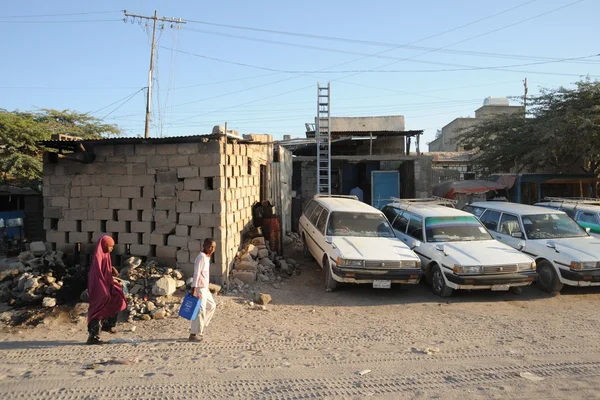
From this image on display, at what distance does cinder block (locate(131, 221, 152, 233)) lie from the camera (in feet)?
26.7

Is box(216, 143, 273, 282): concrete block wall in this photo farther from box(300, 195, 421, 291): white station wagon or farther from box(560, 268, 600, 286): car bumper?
box(560, 268, 600, 286): car bumper

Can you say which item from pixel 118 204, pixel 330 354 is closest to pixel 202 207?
pixel 118 204

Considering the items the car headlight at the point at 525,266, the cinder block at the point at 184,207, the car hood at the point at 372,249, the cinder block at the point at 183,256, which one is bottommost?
the car headlight at the point at 525,266

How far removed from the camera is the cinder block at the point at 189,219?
25.5 ft

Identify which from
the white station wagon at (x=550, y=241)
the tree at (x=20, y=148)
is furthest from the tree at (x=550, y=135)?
the tree at (x=20, y=148)

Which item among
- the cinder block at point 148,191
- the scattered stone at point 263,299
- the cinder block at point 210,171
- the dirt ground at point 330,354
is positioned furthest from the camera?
the cinder block at point 148,191

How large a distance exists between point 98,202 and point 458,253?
23.7 feet

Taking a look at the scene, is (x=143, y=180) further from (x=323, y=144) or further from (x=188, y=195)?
(x=323, y=144)

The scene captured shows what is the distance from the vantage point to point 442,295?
25.3ft

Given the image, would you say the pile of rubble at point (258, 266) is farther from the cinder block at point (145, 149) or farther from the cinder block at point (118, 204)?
the cinder block at point (145, 149)

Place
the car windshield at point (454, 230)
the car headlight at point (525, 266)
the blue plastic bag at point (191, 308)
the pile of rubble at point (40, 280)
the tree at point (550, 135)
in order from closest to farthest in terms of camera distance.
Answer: the blue plastic bag at point (191, 308), the pile of rubble at point (40, 280), the car headlight at point (525, 266), the car windshield at point (454, 230), the tree at point (550, 135)

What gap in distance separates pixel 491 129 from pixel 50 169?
1923cm

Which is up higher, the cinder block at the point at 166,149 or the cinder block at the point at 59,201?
the cinder block at the point at 166,149

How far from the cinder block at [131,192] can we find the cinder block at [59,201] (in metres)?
1.26
